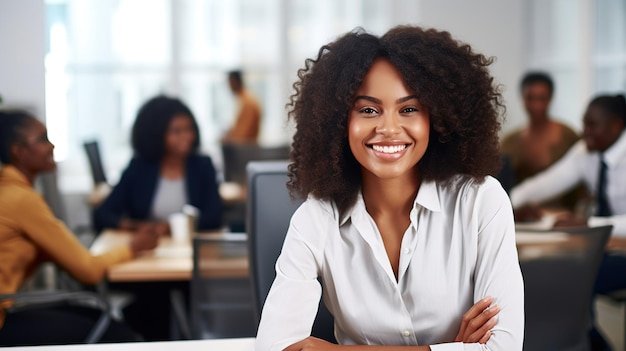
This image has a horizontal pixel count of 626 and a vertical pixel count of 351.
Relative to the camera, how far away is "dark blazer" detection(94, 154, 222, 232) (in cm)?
382

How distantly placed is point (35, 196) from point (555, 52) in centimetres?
452

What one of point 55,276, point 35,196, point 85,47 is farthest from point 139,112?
point 85,47

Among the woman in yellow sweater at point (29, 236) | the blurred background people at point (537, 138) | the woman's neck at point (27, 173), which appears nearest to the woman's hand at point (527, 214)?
the blurred background people at point (537, 138)

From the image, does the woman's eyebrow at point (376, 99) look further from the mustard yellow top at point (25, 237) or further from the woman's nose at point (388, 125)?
the mustard yellow top at point (25, 237)

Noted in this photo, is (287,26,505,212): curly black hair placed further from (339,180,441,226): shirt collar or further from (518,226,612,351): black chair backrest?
(518,226,612,351): black chair backrest

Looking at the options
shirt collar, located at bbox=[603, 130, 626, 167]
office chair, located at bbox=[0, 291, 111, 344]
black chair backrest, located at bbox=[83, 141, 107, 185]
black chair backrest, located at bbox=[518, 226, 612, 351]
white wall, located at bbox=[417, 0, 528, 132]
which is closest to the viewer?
black chair backrest, located at bbox=[518, 226, 612, 351]

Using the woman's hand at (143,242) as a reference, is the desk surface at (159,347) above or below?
above

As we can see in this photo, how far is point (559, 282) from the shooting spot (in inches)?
89.4

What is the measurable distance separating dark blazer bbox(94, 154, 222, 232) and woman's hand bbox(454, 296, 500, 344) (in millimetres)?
2338

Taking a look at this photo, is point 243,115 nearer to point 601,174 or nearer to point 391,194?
point 601,174

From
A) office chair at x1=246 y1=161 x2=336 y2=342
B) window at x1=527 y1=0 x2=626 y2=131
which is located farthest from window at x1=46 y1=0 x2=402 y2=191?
office chair at x1=246 y1=161 x2=336 y2=342

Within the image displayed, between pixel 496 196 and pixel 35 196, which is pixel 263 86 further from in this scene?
pixel 496 196

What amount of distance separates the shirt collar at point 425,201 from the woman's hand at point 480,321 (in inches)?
8.5

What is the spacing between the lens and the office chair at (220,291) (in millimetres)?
2598
